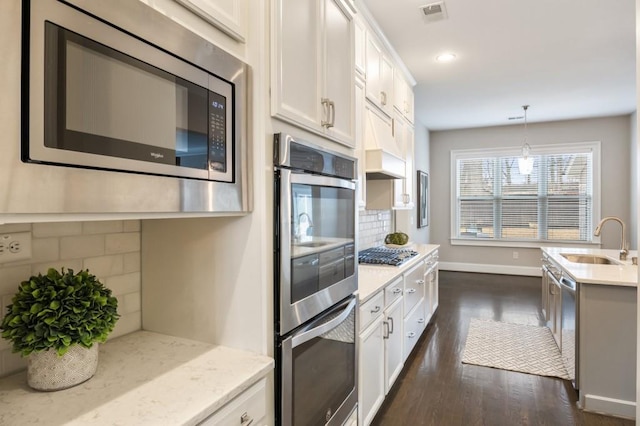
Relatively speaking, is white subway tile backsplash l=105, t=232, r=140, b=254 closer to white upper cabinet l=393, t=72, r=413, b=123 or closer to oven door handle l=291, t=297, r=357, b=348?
oven door handle l=291, t=297, r=357, b=348

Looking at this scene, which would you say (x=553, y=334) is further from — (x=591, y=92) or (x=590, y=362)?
(x=591, y=92)

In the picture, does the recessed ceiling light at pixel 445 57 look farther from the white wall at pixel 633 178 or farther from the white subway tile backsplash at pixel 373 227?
the white wall at pixel 633 178

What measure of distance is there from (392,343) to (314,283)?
135 centimetres

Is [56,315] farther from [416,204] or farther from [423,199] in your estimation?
[423,199]

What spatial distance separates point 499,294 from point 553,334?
187cm

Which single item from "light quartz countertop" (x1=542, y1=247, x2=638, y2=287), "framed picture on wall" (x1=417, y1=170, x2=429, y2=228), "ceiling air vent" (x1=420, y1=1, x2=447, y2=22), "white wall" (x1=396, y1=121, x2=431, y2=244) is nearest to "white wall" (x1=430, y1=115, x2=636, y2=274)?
"white wall" (x1=396, y1=121, x2=431, y2=244)

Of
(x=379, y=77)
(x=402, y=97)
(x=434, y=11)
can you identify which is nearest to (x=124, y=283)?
(x=379, y=77)

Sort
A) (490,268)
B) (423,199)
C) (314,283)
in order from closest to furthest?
1. (314,283)
2. (423,199)
3. (490,268)

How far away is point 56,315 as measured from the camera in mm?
880

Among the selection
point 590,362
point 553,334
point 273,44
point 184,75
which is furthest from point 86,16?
point 553,334

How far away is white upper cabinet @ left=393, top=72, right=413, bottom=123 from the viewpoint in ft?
12.0

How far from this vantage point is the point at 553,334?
12.0ft

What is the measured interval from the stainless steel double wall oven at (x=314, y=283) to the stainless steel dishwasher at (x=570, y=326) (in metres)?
1.77

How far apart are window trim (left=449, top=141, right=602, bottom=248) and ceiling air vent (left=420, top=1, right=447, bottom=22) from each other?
15.2ft
